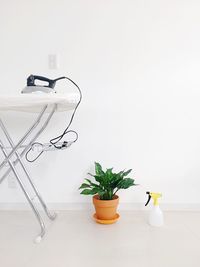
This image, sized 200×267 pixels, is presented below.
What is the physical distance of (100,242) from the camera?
140cm

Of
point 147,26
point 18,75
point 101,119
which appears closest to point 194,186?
point 101,119

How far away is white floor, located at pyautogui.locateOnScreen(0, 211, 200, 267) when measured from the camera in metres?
1.22

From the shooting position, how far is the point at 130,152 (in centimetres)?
188

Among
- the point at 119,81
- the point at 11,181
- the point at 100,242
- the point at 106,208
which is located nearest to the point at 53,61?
the point at 119,81

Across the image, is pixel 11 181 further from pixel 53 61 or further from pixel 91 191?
pixel 53 61

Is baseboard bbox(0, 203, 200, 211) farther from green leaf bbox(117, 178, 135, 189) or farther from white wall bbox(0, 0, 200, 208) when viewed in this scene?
green leaf bbox(117, 178, 135, 189)

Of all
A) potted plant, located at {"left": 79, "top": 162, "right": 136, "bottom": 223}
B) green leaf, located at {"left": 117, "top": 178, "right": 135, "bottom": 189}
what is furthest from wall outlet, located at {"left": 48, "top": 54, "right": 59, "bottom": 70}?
green leaf, located at {"left": 117, "top": 178, "right": 135, "bottom": 189}

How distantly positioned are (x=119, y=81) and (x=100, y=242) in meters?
1.10

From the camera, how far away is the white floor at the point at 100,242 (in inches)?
47.9

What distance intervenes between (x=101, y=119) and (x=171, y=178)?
2.27 feet

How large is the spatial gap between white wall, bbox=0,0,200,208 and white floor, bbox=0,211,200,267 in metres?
0.23

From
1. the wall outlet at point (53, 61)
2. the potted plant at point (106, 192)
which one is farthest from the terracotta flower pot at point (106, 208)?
the wall outlet at point (53, 61)

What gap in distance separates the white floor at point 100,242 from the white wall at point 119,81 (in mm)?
230

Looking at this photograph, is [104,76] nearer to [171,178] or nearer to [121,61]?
[121,61]
